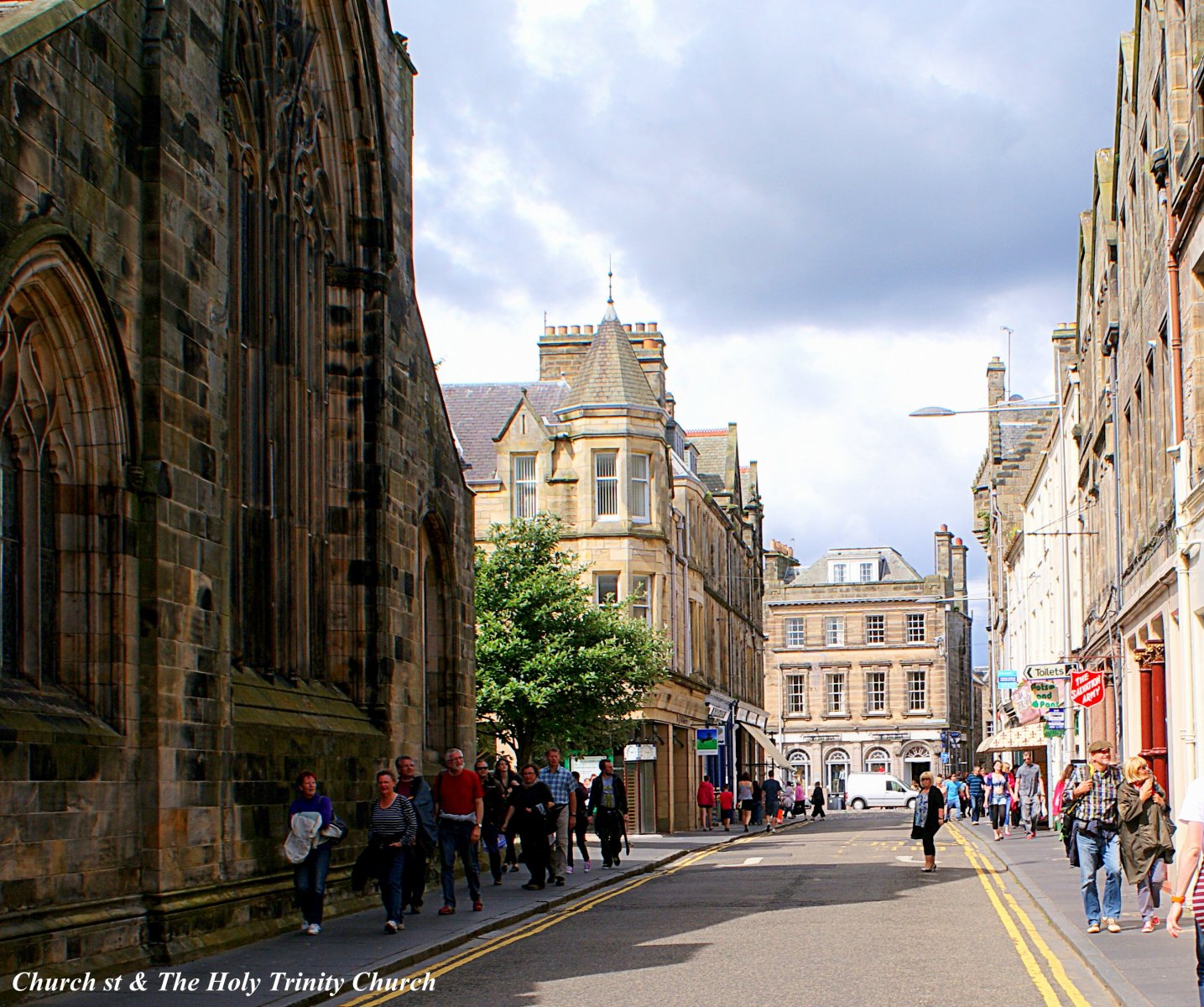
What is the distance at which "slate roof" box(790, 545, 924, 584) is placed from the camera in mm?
102750

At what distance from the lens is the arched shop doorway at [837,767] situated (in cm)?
9594

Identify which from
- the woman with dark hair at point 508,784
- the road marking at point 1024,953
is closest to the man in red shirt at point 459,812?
the woman with dark hair at point 508,784

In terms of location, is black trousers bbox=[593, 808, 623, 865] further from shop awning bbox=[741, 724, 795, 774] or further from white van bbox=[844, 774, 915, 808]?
white van bbox=[844, 774, 915, 808]

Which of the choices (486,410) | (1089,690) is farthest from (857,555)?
(1089,690)

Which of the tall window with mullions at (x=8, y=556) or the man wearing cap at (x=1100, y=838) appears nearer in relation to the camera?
the tall window with mullions at (x=8, y=556)

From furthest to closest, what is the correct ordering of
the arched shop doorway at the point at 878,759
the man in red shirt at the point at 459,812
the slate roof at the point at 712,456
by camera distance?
the arched shop doorway at the point at 878,759 < the slate roof at the point at 712,456 < the man in red shirt at the point at 459,812

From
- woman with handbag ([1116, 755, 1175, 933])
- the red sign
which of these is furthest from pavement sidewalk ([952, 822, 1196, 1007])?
the red sign

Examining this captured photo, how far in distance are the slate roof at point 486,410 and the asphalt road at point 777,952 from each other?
2615cm

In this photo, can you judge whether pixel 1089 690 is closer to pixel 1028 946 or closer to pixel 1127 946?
pixel 1028 946

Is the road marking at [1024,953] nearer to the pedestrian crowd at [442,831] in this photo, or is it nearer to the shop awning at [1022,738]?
the pedestrian crowd at [442,831]

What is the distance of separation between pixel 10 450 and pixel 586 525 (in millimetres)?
34405

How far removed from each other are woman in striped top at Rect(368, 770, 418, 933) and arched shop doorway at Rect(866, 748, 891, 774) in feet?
268

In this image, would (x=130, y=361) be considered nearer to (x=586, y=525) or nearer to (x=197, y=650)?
(x=197, y=650)

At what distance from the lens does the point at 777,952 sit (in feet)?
46.6
